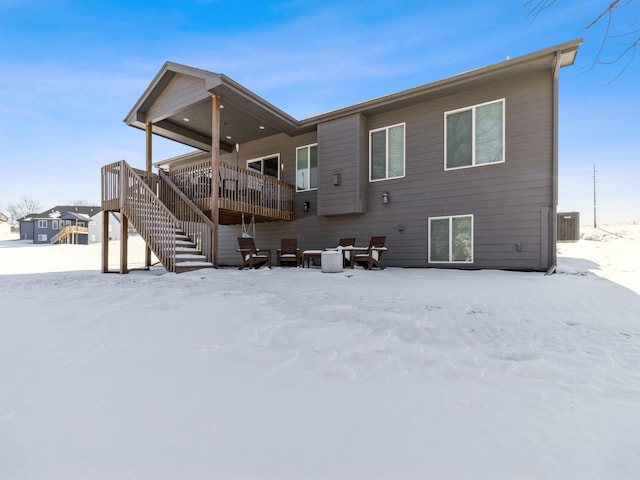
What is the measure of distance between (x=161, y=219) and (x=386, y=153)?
6.35m

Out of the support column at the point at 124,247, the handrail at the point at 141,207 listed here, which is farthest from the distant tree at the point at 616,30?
the support column at the point at 124,247

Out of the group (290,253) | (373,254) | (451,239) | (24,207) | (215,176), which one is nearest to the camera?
(451,239)

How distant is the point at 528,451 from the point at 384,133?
28.7 ft

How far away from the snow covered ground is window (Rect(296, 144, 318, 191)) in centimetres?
717

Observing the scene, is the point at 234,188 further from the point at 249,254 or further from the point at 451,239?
the point at 451,239

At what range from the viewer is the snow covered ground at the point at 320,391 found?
4.01 ft

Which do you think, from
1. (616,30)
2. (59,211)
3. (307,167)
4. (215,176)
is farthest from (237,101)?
(59,211)

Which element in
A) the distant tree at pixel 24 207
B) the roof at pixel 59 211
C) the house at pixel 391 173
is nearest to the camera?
the house at pixel 391 173

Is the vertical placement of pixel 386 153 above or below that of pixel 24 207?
below

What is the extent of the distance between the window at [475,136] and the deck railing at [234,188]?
5.13 m

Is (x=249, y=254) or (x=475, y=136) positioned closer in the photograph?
(x=475, y=136)

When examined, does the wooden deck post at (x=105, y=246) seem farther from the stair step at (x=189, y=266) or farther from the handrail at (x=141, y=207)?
the stair step at (x=189, y=266)

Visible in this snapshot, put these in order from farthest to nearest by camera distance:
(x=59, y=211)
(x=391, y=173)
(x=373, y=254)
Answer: (x=59, y=211)
(x=391, y=173)
(x=373, y=254)

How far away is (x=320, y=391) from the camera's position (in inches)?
69.2
